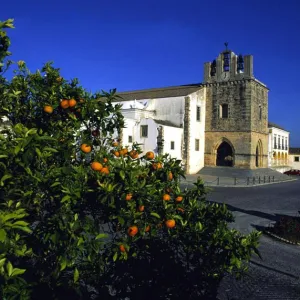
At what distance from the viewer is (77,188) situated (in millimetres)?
2924

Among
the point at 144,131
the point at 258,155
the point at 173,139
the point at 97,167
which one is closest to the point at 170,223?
the point at 97,167

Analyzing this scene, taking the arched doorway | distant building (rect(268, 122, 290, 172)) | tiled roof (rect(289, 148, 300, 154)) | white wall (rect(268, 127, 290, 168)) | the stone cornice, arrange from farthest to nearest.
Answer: tiled roof (rect(289, 148, 300, 154)), distant building (rect(268, 122, 290, 172)), white wall (rect(268, 127, 290, 168)), the arched doorway, the stone cornice

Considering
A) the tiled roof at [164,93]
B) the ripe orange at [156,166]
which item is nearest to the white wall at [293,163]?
the tiled roof at [164,93]

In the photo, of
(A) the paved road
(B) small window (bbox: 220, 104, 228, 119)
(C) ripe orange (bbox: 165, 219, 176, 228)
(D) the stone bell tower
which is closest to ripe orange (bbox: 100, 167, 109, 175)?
(C) ripe orange (bbox: 165, 219, 176, 228)

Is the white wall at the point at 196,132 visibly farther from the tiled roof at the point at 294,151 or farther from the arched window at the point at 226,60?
the tiled roof at the point at 294,151

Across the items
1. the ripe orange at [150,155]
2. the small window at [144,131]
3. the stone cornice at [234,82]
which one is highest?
the stone cornice at [234,82]

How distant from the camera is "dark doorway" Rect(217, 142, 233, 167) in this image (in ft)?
119

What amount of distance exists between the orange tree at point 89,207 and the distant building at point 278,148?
40.5 m

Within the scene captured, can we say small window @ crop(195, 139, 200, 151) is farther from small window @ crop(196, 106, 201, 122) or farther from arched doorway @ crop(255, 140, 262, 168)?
arched doorway @ crop(255, 140, 262, 168)

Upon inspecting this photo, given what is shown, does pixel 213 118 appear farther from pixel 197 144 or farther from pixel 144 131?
pixel 144 131

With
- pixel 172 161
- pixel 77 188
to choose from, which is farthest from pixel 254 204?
pixel 77 188

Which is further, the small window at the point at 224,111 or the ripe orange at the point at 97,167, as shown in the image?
the small window at the point at 224,111

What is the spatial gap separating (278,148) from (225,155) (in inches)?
572

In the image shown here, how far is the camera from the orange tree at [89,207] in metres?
2.77
